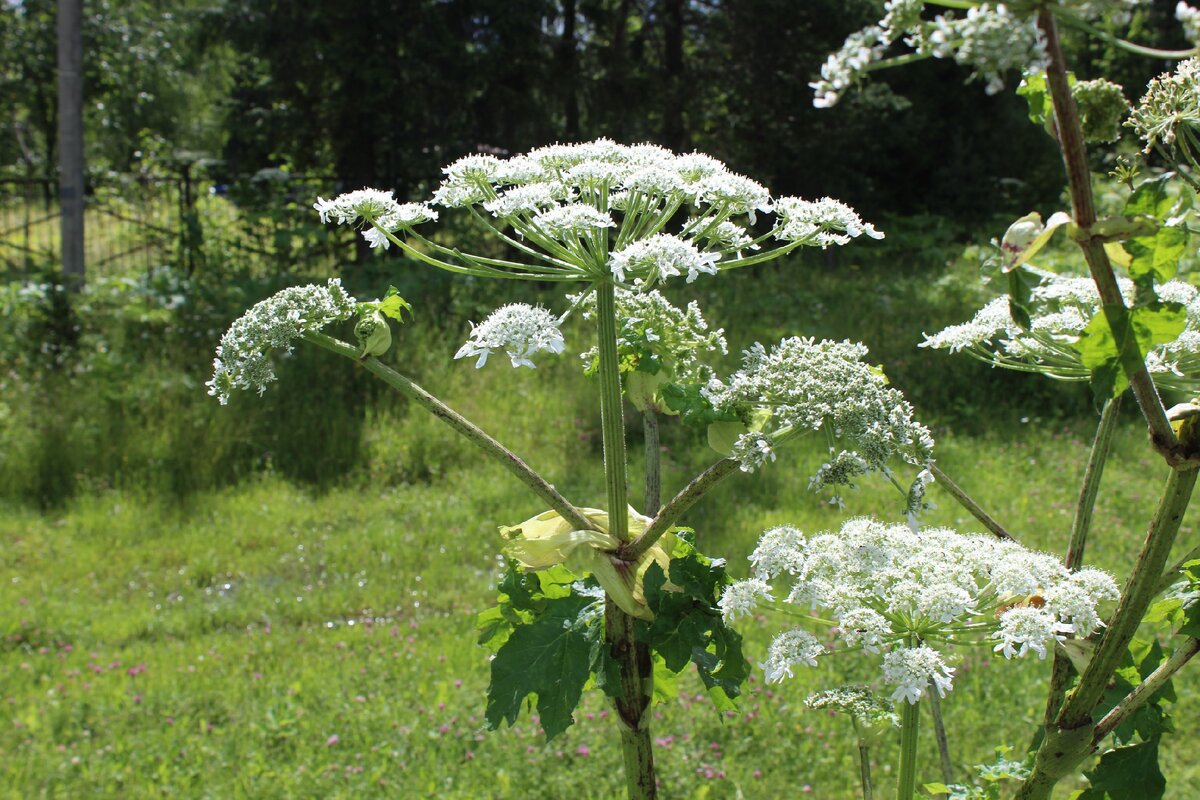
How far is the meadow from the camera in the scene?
3953 millimetres

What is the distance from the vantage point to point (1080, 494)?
1.48 meters

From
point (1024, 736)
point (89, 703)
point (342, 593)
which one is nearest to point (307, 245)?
point (342, 593)

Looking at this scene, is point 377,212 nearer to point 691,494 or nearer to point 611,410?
point 611,410

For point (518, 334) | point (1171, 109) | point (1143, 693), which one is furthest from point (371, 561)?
point (1171, 109)

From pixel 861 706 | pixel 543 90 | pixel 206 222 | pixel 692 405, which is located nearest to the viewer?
pixel 692 405

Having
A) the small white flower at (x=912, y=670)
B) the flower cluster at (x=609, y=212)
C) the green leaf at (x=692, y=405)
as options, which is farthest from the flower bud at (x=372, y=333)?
the small white flower at (x=912, y=670)

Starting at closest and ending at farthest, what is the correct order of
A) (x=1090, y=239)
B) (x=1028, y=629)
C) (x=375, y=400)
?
(x=1090, y=239), (x=1028, y=629), (x=375, y=400)

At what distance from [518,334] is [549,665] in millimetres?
502

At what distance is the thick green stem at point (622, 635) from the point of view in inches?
58.4

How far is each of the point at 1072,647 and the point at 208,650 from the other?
440cm

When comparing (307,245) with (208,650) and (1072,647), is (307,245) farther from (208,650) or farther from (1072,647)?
(1072,647)

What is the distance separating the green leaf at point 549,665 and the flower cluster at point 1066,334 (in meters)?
0.73

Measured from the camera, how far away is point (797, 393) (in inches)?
54.2

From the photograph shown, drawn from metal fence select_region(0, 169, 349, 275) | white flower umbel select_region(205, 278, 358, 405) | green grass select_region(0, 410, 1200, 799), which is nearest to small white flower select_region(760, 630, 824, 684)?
white flower umbel select_region(205, 278, 358, 405)
